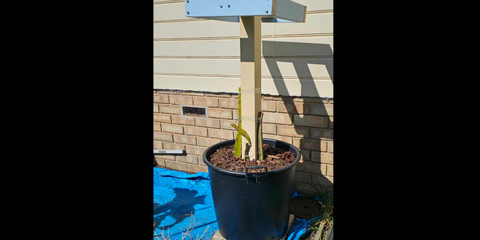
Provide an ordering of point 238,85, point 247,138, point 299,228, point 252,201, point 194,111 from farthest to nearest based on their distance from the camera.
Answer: point 194,111, point 238,85, point 299,228, point 247,138, point 252,201

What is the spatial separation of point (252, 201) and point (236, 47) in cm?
142

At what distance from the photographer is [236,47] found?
2.90m

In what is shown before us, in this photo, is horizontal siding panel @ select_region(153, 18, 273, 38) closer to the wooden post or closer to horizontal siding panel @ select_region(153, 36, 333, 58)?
horizontal siding panel @ select_region(153, 36, 333, 58)

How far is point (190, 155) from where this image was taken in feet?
11.5

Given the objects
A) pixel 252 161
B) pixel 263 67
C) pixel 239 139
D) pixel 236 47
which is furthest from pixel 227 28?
pixel 252 161

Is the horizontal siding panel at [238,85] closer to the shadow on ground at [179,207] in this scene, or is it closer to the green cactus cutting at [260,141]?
the green cactus cutting at [260,141]

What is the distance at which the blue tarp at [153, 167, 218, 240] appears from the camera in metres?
2.59

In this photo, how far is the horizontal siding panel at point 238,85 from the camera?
2.68m

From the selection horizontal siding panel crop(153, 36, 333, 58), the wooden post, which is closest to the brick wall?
horizontal siding panel crop(153, 36, 333, 58)

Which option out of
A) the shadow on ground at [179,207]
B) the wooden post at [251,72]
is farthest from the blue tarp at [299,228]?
the shadow on ground at [179,207]

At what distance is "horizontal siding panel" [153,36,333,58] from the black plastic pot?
90 cm

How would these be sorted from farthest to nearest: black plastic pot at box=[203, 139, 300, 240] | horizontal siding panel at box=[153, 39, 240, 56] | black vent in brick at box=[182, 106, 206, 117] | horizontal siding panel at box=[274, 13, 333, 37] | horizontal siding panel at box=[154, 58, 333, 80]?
black vent in brick at box=[182, 106, 206, 117] < horizontal siding panel at box=[153, 39, 240, 56] < horizontal siding panel at box=[154, 58, 333, 80] < horizontal siding panel at box=[274, 13, 333, 37] < black plastic pot at box=[203, 139, 300, 240]

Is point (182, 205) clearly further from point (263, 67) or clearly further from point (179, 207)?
point (263, 67)
